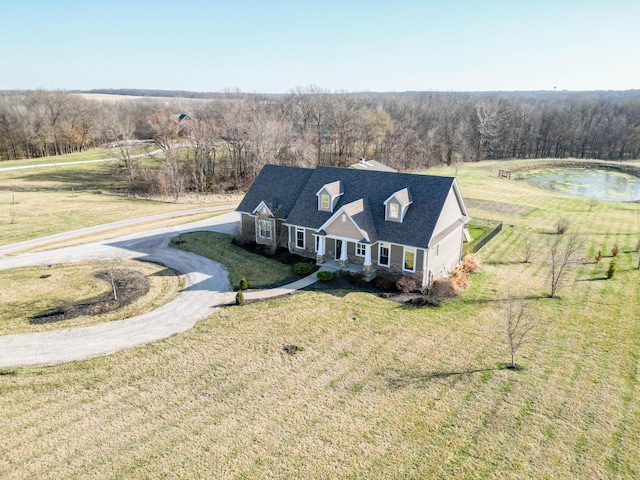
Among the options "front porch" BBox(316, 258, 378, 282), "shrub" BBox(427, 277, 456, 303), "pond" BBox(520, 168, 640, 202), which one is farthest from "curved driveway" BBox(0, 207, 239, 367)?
"pond" BBox(520, 168, 640, 202)

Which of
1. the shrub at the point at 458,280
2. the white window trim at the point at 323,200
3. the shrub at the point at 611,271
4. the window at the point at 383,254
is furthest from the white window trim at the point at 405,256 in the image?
the shrub at the point at 611,271

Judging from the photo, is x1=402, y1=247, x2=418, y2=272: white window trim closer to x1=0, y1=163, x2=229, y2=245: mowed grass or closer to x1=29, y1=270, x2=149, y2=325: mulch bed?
x1=29, y1=270, x2=149, y2=325: mulch bed

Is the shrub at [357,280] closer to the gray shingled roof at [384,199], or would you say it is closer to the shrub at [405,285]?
the shrub at [405,285]

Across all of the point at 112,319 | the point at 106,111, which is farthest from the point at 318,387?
the point at 106,111

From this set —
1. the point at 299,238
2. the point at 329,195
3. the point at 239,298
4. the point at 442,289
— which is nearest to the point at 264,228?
the point at 299,238

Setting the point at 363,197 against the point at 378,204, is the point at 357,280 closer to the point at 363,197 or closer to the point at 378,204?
the point at 378,204

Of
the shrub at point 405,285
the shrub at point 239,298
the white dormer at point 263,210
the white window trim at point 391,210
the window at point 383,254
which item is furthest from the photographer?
the white dormer at point 263,210

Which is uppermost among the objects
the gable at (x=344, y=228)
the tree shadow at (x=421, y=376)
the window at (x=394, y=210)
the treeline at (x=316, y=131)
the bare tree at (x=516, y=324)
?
the treeline at (x=316, y=131)
